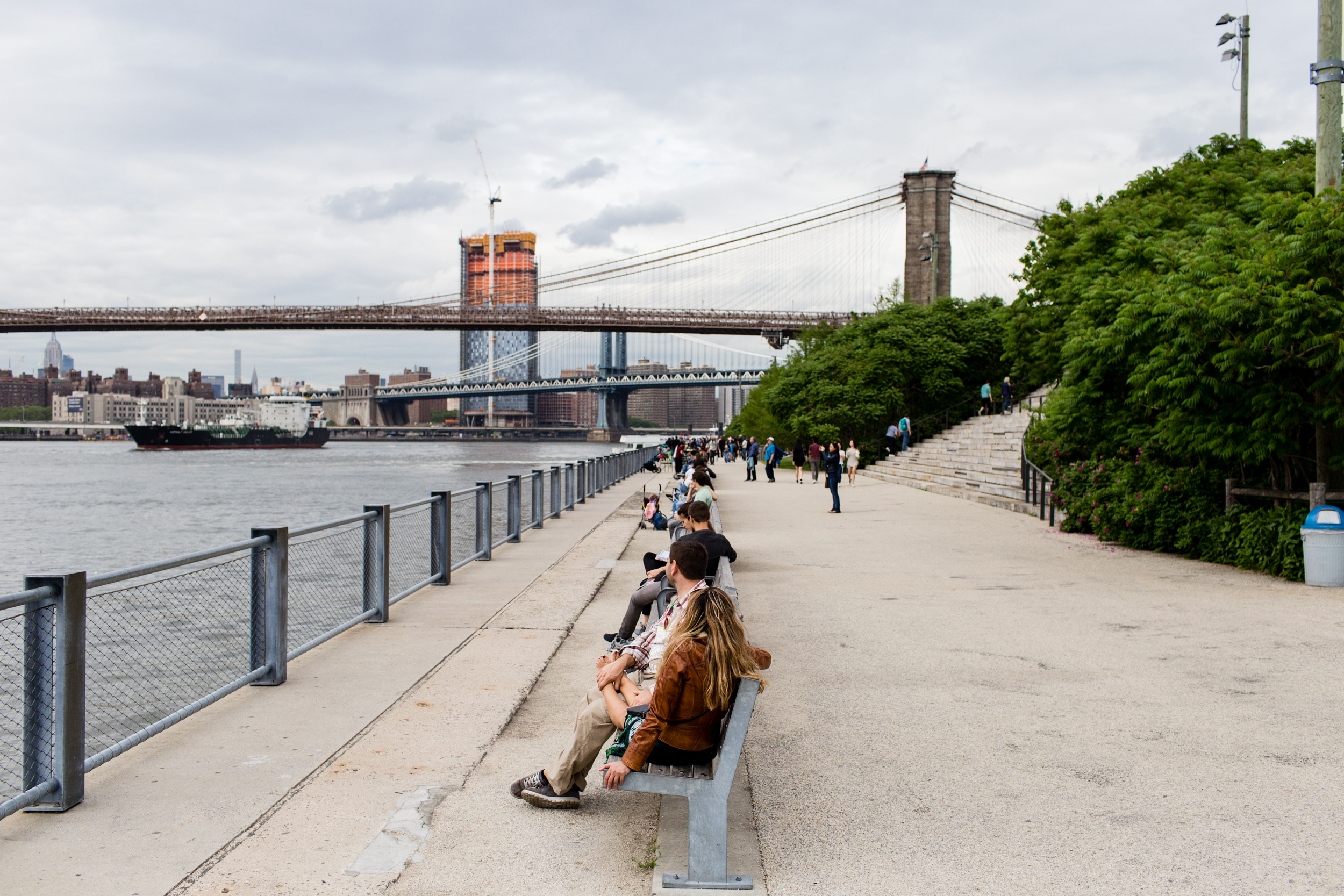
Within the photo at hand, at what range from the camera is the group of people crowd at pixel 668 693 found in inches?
154

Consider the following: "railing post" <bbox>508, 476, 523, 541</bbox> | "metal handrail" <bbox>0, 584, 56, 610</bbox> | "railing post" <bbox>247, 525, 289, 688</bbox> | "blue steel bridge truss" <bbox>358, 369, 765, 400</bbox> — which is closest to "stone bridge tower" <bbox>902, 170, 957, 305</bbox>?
"blue steel bridge truss" <bbox>358, 369, 765, 400</bbox>

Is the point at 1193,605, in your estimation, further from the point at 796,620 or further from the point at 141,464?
the point at 141,464

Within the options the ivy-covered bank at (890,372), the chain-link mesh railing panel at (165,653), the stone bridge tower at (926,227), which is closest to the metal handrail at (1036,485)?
the chain-link mesh railing panel at (165,653)

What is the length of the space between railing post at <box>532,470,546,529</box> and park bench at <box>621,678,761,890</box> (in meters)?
13.8

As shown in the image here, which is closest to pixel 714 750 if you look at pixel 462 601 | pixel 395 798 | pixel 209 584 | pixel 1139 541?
pixel 395 798

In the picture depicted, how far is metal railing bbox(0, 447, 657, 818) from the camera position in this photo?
14.6 ft

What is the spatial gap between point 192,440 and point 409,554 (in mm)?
120721

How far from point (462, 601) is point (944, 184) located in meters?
51.7

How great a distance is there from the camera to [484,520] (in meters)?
13.8

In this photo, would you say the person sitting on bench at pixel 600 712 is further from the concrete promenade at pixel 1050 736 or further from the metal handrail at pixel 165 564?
the metal handrail at pixel 165 564

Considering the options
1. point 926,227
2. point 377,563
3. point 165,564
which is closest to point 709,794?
point 165,564

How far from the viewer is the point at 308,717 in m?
6.00

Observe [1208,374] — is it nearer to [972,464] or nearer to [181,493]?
[972,464]

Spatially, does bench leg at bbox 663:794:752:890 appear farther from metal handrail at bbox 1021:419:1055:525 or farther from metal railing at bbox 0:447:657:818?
metal handrail at bbox 1021:419:1055:525
